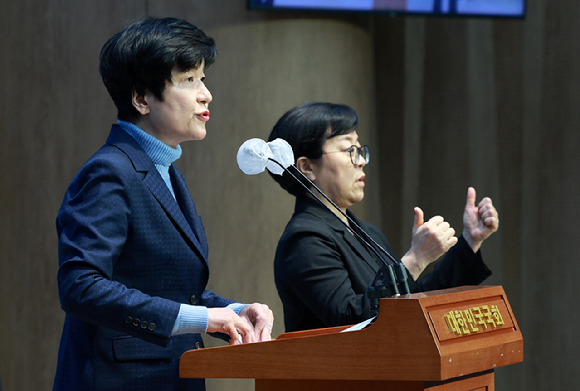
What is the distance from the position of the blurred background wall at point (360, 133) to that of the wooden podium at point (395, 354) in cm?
156

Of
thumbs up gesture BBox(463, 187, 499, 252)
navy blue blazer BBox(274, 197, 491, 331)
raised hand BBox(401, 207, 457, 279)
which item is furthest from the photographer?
thumbs up gesture BBox(463, 187, 499, 252)

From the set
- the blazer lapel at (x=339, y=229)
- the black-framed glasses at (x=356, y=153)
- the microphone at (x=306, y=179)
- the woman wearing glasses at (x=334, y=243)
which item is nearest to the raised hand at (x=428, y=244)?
the woman wearing glasses at (x=334, y=243)

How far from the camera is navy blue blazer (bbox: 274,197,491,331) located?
177 centimetres

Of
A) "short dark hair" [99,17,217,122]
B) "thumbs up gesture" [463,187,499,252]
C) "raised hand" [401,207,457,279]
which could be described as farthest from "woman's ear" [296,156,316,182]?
"short dark hair" [99,17,217,122]

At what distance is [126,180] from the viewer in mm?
1337

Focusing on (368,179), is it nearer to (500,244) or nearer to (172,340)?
(500,244)

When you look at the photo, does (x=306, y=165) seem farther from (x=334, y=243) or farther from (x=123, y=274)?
(x=123, y=274)

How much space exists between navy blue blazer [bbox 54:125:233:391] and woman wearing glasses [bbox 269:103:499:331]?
448 mm

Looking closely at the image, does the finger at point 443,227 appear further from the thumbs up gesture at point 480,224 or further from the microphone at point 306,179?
the microphone at point 306,179

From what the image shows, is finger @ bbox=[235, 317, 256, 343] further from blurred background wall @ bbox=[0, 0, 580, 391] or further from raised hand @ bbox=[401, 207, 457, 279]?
blurred background wall @ bbox=[0, 0, 580, 391]

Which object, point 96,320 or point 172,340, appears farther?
point 172,340

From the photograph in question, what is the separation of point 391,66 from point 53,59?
1.92m

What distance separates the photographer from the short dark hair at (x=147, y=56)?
1436mm

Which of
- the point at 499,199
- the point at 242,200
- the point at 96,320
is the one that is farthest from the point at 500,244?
the point at 96,320
